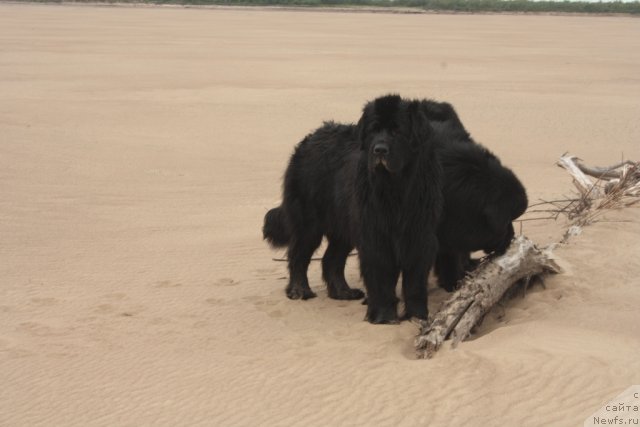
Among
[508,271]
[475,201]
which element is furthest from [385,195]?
[508,271]

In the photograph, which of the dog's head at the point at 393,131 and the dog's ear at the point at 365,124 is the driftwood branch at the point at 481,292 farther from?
the dog's ear at the point at 365,124

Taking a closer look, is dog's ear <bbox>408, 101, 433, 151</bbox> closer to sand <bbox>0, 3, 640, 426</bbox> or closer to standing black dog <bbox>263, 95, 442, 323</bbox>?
standing black dog <bbox>263, 95, 442, 323</bbox>

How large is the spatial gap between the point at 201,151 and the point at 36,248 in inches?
307

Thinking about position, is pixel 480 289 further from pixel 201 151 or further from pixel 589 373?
pixel 201 151

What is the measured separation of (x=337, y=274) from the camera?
8914 mm

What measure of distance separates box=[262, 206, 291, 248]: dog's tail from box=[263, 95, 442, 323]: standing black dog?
562 millimetres

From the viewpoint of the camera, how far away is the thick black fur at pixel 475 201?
8.20 metres

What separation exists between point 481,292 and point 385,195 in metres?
1.08

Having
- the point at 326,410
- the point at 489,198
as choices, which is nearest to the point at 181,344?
the point at 326,410

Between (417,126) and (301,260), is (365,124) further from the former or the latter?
(301,260)

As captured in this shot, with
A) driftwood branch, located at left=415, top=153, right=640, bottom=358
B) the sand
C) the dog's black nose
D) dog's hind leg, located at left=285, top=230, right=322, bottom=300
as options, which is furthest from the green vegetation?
the dog's black nose

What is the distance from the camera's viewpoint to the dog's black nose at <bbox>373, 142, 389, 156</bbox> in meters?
7.17

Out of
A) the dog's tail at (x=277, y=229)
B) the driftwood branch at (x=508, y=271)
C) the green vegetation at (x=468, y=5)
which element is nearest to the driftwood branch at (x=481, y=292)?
the driftwood branch at (x=508, y=271)

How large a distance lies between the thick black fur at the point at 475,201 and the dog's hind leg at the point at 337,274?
965mm
